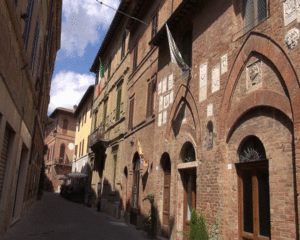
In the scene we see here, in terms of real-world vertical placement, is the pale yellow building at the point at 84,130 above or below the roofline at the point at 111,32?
below

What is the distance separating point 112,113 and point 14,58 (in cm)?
1299

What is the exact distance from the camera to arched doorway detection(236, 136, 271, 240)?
229 inches

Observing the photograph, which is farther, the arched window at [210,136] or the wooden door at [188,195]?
the wooden door at [188,195]

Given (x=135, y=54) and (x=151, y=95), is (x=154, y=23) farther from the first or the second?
(x=151, y=95)

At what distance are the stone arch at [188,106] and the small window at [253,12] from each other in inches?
101

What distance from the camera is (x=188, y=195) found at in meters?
9.12

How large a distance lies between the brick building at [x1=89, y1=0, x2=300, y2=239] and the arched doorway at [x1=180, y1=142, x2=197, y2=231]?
30 millimetres

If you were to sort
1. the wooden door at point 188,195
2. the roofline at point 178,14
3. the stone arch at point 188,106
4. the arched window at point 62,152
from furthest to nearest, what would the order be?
the arched window at point 62,152
the roofline at point 178,14
the wooden door at point 188,195
the stone arch at point 188,106

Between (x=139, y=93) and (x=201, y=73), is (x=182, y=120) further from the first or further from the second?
(x=139, y=93)

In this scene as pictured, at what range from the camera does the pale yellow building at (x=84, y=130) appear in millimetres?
29983

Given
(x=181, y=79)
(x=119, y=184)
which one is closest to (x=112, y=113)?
(x=119, y=184)

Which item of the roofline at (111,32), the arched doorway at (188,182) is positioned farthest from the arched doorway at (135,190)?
the roofline at (111,32)

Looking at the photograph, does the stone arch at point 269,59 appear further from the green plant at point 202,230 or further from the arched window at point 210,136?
the green plant at point 202,230

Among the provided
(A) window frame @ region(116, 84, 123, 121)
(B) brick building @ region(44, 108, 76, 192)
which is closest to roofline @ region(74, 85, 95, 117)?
(A) window frame @ region(116, 84, 123, 121)
